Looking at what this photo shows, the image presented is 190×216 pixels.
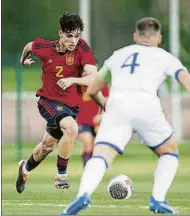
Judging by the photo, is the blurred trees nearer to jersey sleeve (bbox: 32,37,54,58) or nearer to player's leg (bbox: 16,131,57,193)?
player's leg (bbox: 16,131,57,193)

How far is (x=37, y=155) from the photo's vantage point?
52.0 feet

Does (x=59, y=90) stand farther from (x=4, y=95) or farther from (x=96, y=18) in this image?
(x=96, y=18)

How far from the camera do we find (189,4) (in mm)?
37875

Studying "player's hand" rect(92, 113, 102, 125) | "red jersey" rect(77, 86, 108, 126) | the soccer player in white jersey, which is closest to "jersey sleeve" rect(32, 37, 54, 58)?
the soccer player in white jersey

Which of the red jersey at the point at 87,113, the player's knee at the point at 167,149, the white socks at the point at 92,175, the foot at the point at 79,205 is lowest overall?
the red jersey at the point at 87,113

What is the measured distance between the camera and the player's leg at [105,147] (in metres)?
11.8

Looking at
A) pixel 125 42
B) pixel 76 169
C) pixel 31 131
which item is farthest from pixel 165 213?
pixel 125 42

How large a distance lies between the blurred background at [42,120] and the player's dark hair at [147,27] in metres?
1.94

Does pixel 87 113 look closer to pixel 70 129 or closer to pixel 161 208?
pixel 70 129

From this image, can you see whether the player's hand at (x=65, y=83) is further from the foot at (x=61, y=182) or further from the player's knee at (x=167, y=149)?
the player's knee at (x=167, y=149)

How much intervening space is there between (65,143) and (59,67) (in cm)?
89

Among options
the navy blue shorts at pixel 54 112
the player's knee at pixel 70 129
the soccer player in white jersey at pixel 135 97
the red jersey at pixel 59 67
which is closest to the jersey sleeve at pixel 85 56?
the red jersey at pixel 59 67

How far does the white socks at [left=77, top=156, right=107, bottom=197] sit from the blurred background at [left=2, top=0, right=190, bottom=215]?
3.95 feet

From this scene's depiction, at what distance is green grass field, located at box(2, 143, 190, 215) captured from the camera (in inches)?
535
